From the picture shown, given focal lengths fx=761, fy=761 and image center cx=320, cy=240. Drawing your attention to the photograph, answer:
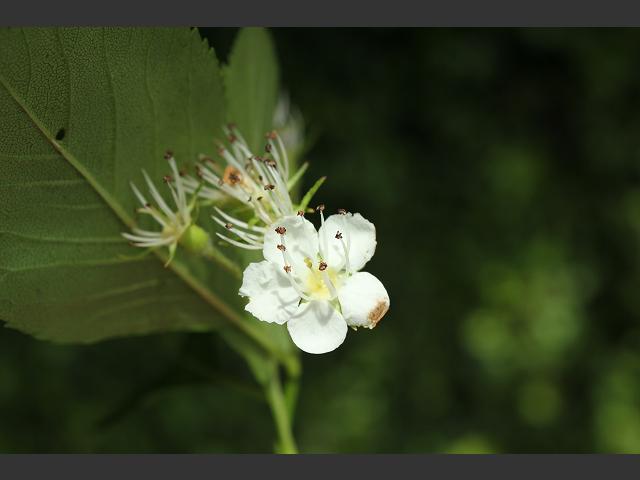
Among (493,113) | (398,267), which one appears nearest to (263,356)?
(398,267)

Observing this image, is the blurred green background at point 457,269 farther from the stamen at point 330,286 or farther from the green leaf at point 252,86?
the stamen at point 330,286

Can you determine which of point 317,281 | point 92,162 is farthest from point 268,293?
point 92,162

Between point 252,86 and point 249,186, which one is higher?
point 252,86

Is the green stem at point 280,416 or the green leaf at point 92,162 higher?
the green leaf at point 92,162

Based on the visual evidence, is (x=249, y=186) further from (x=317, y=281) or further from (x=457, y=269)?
(x=457, y=269)

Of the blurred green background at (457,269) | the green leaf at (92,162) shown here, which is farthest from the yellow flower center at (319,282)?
the blurred green background at (457,269)

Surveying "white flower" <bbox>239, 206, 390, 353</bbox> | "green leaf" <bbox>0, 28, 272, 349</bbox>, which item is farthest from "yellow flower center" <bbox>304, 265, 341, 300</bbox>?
"green leaf" <bbox>0, 28, 272, 349</bbox>

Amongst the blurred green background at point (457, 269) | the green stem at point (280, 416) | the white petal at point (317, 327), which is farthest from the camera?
the blurred green background at point (457, 269)
